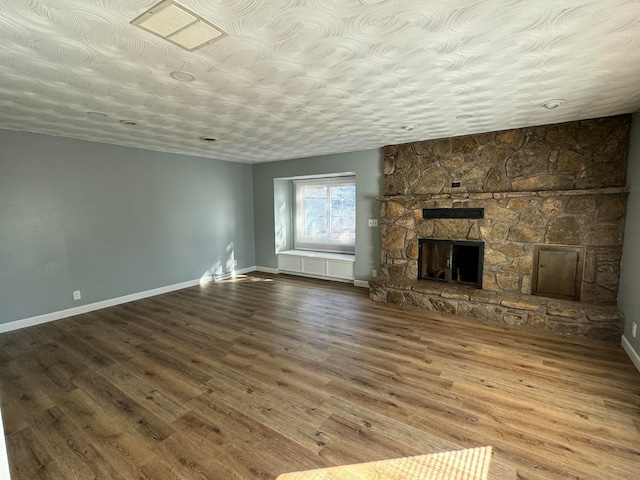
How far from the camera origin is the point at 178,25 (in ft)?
4.92

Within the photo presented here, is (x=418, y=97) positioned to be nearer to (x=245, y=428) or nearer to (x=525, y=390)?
(x=525, y=390)

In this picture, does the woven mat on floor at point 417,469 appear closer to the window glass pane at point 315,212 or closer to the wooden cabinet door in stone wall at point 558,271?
the wooden cabinet door in stone wall at point 558,271

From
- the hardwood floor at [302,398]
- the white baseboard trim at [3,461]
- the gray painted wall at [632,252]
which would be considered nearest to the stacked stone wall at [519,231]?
the gray painted wall at [632,252]

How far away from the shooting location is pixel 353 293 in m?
4.86

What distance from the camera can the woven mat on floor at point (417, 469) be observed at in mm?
1574

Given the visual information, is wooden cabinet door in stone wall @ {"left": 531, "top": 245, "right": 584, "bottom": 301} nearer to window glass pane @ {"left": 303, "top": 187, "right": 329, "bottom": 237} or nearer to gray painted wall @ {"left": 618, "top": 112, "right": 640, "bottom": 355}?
gray painted wall @ {"left": 618, "top": 112, "right": 640, "bottom": 355}

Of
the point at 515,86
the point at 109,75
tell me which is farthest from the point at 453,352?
the point at 109,75

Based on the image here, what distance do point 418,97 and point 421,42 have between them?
2.99 feet

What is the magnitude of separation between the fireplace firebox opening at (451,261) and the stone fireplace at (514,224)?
15 mm

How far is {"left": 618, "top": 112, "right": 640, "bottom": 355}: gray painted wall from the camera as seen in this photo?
2739 millimetres

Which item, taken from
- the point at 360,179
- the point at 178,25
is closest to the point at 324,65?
the point at 178,25

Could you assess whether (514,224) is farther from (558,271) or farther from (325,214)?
(325,214)

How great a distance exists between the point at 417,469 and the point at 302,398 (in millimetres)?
922

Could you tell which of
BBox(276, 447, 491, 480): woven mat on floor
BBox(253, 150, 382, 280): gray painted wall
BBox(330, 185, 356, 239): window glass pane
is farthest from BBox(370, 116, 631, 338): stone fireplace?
BBox(276, 447, 491, 480): woven mat on floor
